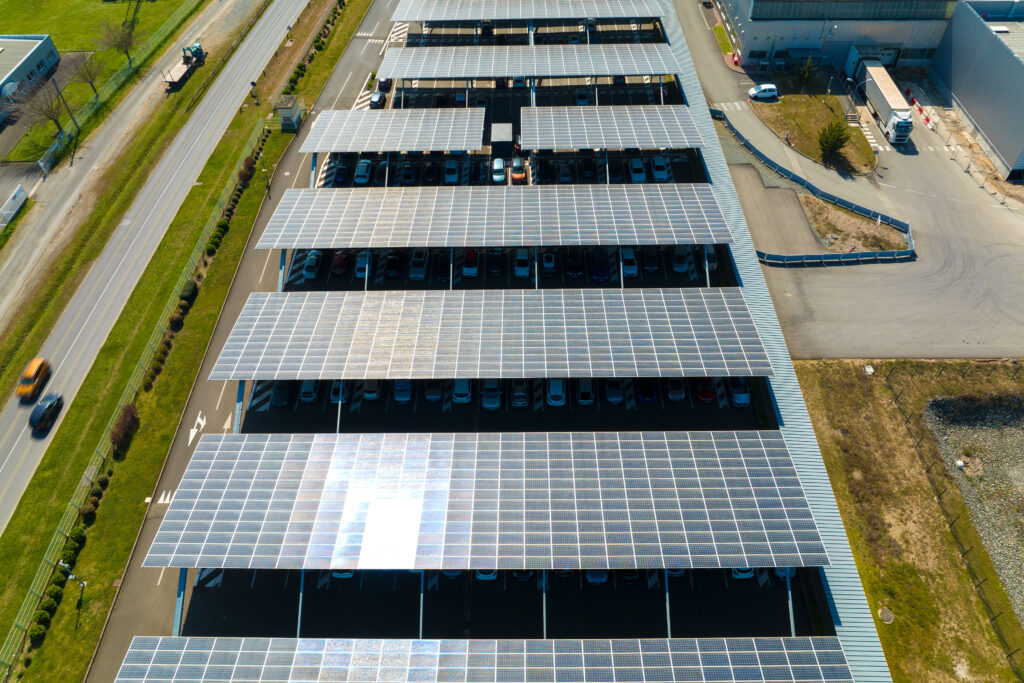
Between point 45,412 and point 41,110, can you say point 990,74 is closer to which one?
point 45,412

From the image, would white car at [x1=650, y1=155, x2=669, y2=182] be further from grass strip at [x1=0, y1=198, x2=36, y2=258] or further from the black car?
grass strip at [x1=0, y1=198, x2=36, y2=258]

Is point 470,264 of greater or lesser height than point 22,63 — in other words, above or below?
below

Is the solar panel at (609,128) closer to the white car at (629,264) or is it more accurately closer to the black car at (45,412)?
the white car at (629,264)

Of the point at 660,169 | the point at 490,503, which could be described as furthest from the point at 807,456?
the point at 660,169

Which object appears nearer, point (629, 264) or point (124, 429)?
point (124, 429)

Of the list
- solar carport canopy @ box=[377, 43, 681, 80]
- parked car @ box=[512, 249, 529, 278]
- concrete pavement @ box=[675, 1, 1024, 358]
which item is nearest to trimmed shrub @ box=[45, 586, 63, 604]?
parked car @ box=[512, 249, 529, 278]

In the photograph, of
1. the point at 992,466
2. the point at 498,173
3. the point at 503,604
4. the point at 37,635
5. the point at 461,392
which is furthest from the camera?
the point at 498,173

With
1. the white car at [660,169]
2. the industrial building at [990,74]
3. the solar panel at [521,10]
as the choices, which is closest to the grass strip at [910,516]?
the white car at [660,169]
